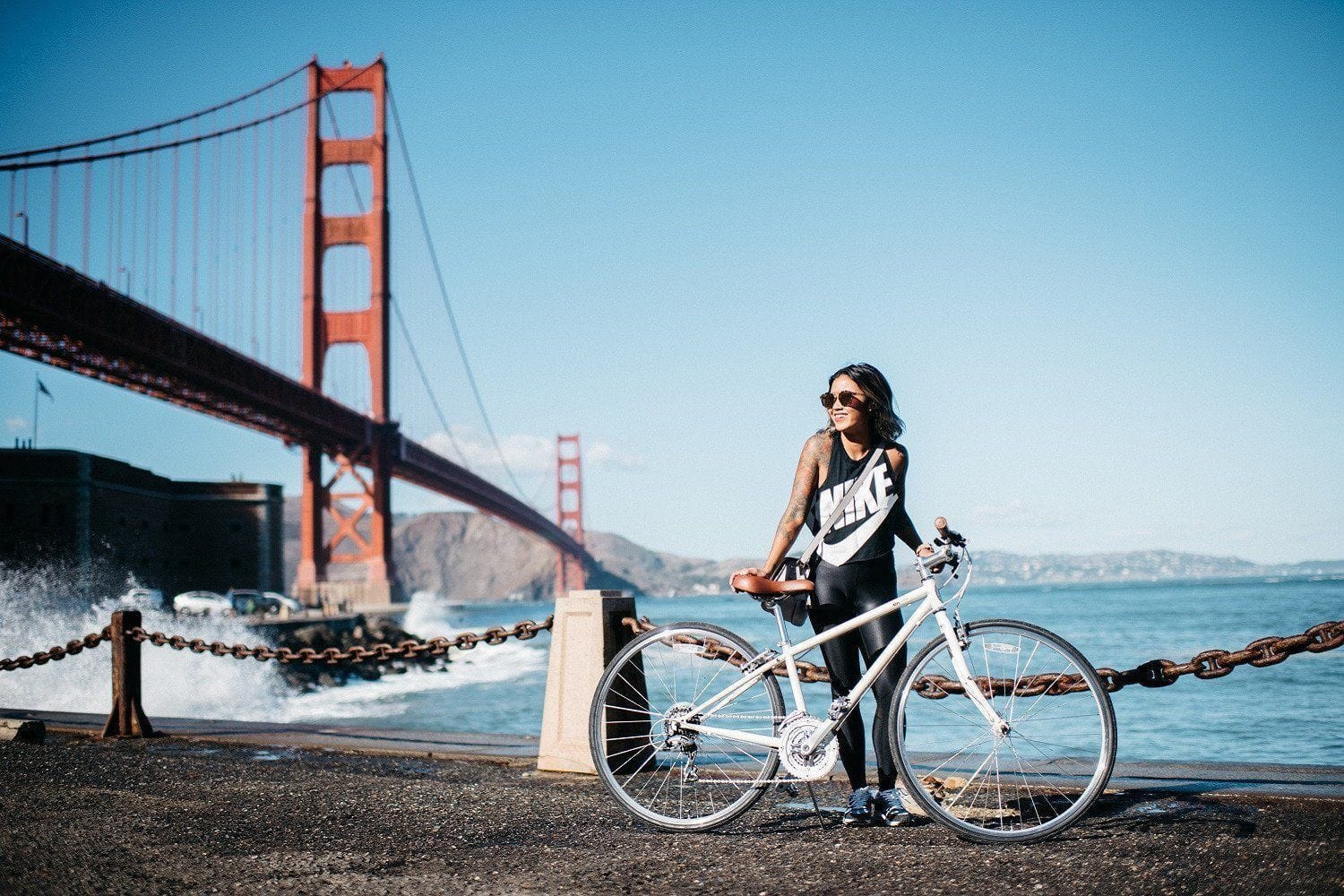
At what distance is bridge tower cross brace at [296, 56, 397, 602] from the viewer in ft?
123

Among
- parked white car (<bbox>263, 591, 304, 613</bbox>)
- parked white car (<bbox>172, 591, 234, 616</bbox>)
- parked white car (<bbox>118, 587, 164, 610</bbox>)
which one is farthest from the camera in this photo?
parked white car (<bbox>263, 591, 304, 613</bbox>)

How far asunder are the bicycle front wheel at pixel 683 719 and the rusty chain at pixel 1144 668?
42 millimetres

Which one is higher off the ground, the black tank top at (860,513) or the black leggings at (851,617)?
the black tank top at (860,513)

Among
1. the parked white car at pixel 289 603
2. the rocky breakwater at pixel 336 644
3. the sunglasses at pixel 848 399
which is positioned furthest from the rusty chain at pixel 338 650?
the parked white car at pixel 289 603

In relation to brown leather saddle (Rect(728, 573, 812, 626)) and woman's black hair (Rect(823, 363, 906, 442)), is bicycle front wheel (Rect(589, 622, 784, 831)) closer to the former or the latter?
brown leather saddle (Rect(728, 573, 812, 626))

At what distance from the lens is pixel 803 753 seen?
10.8 ft

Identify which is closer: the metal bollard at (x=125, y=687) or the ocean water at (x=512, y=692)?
the metal bollard at (x=125, y=687)

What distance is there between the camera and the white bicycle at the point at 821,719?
316 centimetres

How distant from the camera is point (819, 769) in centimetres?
327

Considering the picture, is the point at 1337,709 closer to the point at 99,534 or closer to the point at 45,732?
the point at 45,732

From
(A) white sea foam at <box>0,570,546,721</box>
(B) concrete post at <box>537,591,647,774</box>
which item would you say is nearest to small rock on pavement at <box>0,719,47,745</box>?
(B) concrete post at <box>537,591,647,774</box>

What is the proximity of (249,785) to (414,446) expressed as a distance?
36.0m

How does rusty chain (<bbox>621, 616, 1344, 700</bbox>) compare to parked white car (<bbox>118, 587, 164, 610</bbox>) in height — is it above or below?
above

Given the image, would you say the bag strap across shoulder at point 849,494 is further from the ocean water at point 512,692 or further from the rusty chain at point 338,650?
the rusty chain at point 338,650
